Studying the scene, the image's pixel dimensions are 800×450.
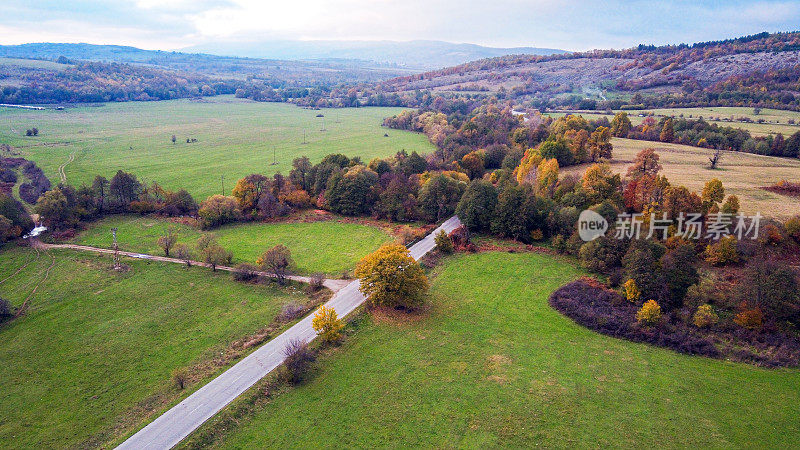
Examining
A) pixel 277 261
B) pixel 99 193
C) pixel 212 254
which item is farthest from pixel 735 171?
pixel 99 193

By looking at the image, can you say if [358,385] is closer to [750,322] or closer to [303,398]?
[303,398]

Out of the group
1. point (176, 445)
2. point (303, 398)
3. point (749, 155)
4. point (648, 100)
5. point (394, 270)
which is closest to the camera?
point (176, 445)

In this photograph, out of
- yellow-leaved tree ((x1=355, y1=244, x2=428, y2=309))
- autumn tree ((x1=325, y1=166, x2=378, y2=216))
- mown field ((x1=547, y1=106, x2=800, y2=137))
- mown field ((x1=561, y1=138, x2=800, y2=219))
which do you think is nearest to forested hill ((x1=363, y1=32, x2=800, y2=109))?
mown field ((x1=547, y1=106, x2=800, y2=137))

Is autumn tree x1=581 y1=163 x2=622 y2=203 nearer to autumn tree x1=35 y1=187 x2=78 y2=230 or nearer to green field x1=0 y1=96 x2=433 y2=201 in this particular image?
green field x1=0 y1=96 x2=433 y2=201

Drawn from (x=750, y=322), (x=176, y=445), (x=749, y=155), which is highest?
(x=749, y=155)

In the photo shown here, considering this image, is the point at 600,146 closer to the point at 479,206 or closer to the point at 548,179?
the point at 548,179

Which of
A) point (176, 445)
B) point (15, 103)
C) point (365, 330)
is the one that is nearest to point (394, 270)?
point (365, 330)

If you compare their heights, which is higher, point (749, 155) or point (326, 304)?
point (749, 155)

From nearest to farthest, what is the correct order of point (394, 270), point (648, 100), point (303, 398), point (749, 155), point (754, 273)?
point (303, 398) → point (754, 273) → point (394, 270) → point (749, 155) → point (648, 100)

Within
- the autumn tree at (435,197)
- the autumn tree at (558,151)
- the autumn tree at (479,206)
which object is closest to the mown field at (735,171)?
the autumn tree at (558,151)
